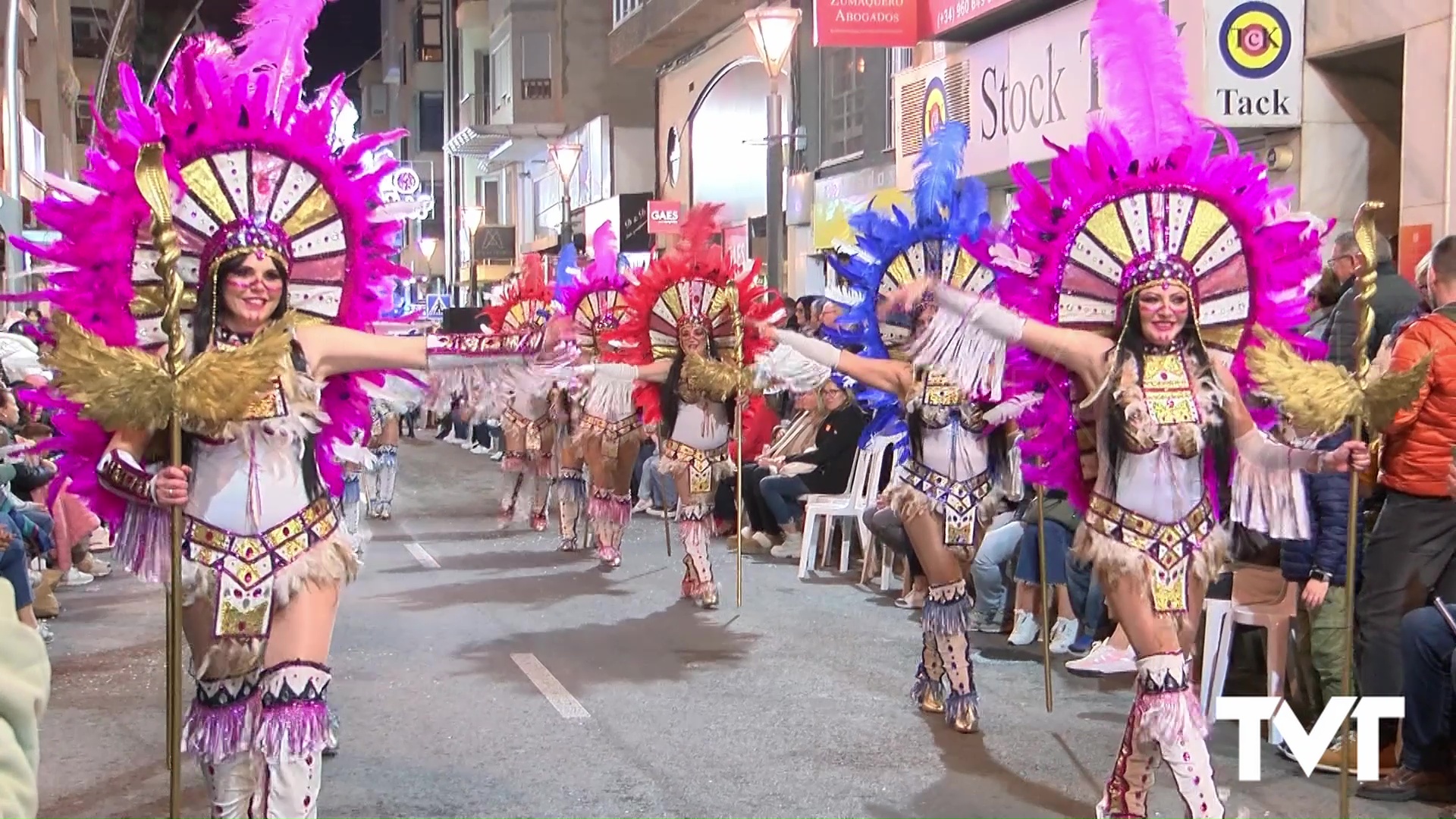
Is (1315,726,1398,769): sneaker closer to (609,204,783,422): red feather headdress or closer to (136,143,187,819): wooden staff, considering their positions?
(136,143,187,819): wooden staff

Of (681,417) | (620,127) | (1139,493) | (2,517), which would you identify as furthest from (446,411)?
(620,127)

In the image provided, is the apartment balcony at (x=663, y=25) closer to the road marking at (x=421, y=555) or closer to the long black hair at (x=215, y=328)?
the road marking at (x=421, y=555)

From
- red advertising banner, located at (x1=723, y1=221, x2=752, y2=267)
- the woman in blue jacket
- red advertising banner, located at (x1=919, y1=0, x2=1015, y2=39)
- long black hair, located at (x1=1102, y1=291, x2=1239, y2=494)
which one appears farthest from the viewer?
red advertising banner, located at (x1=723, y1=221, x2=752, y2=267)

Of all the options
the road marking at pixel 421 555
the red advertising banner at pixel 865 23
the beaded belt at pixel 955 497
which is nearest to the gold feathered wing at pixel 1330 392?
the beaded belt at pixel 955 497

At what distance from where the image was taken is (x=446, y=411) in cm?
516

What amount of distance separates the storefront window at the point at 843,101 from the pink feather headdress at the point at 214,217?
48.6 feet

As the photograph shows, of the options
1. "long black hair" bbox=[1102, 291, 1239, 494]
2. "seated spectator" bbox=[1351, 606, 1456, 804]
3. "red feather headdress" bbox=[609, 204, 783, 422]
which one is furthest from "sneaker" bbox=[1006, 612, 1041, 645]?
"long black hair" bbox=[1102, 291, 1239, 494]

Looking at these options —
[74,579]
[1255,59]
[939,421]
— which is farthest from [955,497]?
[74,579]

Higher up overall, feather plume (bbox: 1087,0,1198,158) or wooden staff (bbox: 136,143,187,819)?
feather plume (bbox: 1087,0,1198,158)

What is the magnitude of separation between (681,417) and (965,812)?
4957 millimetres

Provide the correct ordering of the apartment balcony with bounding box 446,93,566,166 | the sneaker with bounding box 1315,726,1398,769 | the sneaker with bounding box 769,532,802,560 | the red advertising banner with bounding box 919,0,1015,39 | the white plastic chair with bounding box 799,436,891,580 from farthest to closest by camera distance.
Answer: the apartment balcony with bounding box 446,93,566,166
the red advertising banner with bounding box 919,0,1015,39
the sneaker with bounding box 769,532,802,560
the white plastic chair with bounding box 799,436,891,580
the sneaker with bounding box 1315,726,1398,769

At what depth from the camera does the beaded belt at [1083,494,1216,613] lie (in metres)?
5.00

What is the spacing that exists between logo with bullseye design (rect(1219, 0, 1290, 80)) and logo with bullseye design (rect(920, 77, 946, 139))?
16.5 feet

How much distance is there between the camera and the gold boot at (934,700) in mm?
7469
